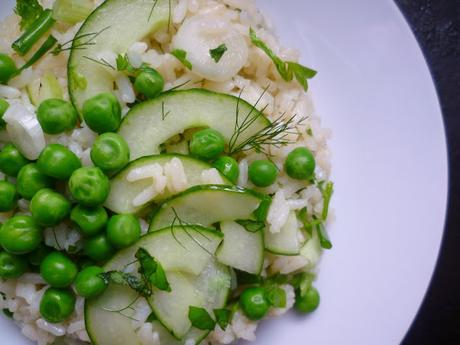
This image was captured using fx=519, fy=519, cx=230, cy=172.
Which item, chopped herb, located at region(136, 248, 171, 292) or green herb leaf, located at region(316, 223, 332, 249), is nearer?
chopped herb, located at region(136, 248, 171, 292)

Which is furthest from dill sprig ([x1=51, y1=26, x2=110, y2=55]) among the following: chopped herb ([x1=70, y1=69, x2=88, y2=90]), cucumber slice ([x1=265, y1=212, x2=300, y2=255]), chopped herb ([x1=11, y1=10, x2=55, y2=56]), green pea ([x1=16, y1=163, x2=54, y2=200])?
cucumber slice ([x1=265, y1=212, x2=300, y2=255])

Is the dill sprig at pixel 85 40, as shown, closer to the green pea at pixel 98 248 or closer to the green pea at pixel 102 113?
the green pea at pixel 102 113

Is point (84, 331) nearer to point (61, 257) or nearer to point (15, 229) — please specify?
point (61, 257)

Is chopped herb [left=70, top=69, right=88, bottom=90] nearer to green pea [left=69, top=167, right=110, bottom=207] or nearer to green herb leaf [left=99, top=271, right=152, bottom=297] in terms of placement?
green pea [left=69, top=167, right=110, bottom=207]

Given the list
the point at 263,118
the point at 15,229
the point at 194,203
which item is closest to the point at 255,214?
the point at 194,203

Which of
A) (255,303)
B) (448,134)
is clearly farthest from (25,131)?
(448,134)

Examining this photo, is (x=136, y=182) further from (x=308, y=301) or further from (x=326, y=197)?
(x=308, y=301)
